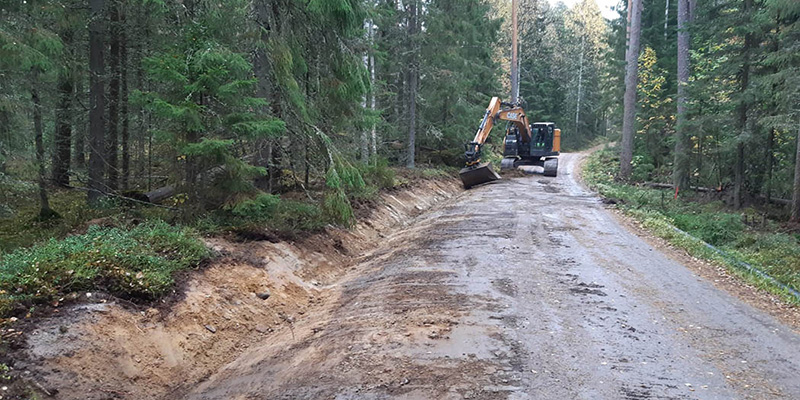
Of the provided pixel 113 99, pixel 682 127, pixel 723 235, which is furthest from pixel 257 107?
pixel 682 127

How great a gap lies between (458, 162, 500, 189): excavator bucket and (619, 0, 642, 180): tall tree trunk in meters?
8.72

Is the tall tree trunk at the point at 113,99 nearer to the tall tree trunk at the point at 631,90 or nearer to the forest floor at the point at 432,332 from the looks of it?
the forest floor at the point at 432,332

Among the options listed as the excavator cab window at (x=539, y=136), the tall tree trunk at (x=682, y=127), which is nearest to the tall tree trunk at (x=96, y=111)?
the tall tree trunk at (x=682, y=127)

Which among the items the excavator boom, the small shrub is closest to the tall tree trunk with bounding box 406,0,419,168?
the excavator boom

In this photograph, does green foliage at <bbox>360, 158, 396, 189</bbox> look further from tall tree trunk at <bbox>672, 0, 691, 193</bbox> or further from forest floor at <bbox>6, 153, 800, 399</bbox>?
tall tree trunk at <bbox>672, 0, 691, 193</bbox>

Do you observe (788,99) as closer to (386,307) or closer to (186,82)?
(386,307)

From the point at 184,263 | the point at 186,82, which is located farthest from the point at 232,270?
the point at 186,82

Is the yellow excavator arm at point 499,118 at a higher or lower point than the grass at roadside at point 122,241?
higher

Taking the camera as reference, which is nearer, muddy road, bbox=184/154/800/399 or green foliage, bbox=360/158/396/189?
muddy road, bbox=184/154/800/399

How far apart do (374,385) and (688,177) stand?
Result: 65.4 feet

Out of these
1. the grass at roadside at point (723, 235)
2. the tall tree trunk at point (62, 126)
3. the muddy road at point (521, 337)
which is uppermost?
the tall tree trunk at point (62, 126)

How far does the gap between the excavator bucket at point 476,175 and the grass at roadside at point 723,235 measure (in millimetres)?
4858

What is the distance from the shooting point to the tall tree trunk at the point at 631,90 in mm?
24053

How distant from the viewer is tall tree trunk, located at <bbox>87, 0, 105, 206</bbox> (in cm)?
974
